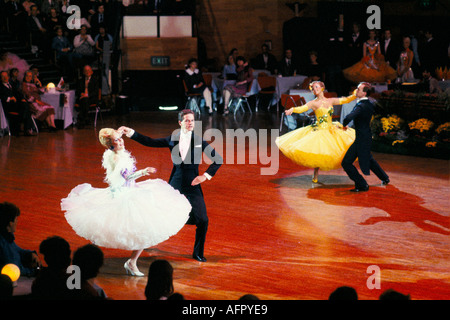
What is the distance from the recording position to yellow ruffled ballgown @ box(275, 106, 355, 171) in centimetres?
794

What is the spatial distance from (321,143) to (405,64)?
20.8ft

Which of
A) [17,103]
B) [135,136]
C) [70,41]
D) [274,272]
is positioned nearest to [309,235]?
[274,272]

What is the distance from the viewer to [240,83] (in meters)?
14.5

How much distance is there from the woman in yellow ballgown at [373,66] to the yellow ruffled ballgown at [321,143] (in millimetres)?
5640

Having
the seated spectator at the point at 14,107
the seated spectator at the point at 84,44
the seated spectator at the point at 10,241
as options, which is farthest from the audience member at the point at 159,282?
the seated spectator at the point at 84,44

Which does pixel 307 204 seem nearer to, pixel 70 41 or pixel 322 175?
pixel 322 175

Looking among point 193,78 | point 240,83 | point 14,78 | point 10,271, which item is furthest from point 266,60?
point 10,271

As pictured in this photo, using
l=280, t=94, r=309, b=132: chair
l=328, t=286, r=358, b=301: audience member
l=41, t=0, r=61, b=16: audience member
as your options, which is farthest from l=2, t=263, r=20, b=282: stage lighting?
l=41, t=0, r=61, b=16: audience member

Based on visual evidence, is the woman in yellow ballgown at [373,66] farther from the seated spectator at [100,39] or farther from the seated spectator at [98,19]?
the seated spectator at [98,19]

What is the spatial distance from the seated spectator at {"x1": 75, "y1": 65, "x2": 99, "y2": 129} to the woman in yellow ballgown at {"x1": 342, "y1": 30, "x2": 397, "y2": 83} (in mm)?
5463

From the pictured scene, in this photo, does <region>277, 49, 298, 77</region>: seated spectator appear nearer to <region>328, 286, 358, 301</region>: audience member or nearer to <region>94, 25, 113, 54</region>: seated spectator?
<region>94, 25, 113, 54</region>: seated spectator

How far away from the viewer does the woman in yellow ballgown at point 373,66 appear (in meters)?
13.5
